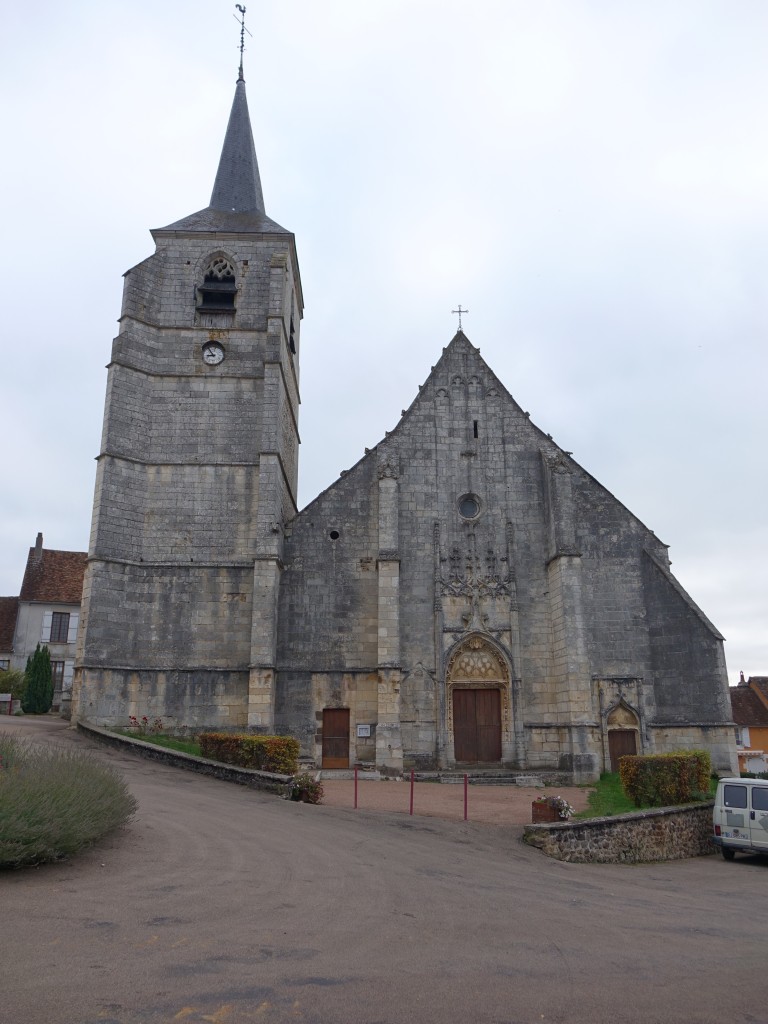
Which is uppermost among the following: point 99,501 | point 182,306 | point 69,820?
point 182,306

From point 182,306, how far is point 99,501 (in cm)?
673

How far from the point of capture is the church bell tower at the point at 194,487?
1908 cm

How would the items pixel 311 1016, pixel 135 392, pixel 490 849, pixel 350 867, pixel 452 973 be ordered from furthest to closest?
pixel 135 392
pixel 490 849
pixel 350 867
pixel 452 973
pixel 311 1016

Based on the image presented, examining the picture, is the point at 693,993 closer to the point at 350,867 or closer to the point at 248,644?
the point at 350,867

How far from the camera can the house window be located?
1383 inches

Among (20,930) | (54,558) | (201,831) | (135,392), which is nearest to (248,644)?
(135,392)

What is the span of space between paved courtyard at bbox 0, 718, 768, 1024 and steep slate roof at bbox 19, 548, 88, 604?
91.0 feet

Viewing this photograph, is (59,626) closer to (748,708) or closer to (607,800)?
(607,800)

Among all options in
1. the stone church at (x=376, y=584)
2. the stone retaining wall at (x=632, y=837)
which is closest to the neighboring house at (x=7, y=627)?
the stone church at (x=376, y=584)

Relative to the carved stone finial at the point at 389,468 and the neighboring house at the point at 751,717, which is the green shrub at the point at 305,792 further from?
the neighboring house at the point at 751,717

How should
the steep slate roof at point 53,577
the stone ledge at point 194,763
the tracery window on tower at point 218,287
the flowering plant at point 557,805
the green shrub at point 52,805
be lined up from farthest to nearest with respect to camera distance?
the steep slate roof at point 53,577, the tracery window on tower at point 218,287, the stone ledge at point 194,763, the flowering plant at point 557,805, the green shrub at point 52,805

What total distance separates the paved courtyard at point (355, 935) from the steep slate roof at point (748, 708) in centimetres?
3022

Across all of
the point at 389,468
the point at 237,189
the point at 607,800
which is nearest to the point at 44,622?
the point at 237,189

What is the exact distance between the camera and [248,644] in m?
19.6
